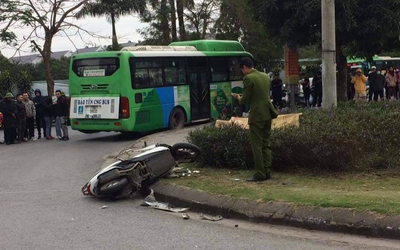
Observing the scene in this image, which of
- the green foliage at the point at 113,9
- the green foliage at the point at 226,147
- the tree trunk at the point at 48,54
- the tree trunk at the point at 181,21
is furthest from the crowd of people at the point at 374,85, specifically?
the tree trunk at the point at 48,54

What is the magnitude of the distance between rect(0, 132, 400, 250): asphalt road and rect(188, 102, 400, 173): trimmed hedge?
6.17 feet


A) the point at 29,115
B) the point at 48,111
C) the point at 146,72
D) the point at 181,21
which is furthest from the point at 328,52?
the point at 181,21

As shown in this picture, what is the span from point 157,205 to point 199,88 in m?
11.5

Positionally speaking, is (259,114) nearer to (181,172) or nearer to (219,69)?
(181,172)

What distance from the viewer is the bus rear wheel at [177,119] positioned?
17.9m

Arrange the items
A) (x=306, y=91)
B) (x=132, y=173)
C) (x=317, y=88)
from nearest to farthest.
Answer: (x=132, y=173)
(x=317, y=88)
(x=306, y=91)

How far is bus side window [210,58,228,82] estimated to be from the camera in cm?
1986

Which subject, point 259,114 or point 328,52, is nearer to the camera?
point 259,114

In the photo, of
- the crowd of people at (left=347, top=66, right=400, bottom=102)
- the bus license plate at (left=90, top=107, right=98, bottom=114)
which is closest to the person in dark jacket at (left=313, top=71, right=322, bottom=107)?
the crowd of people at (left=347, top=66, right=400, bottom=102)

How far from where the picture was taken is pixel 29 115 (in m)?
18.9

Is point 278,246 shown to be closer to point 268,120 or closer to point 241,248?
point 241,248

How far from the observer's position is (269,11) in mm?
16125

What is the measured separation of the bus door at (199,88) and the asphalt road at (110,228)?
8806mm

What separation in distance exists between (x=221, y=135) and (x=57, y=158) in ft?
20.1
